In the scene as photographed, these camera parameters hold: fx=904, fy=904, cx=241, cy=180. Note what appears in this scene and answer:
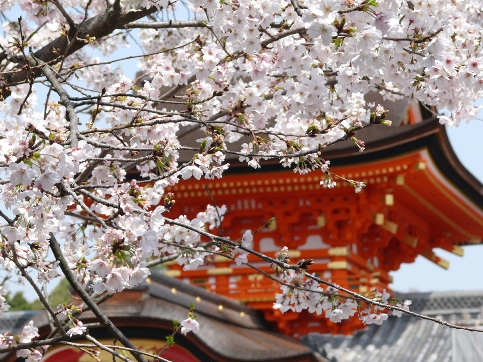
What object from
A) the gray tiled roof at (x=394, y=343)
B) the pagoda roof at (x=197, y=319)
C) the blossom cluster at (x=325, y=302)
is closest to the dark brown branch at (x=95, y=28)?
the blossom cluster at (x=325, y=302)

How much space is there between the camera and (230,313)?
1065 cm

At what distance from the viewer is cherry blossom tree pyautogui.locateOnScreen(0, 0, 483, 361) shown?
334cm

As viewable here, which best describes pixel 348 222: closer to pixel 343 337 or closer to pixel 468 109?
pixel 343 337

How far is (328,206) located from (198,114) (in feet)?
21.7

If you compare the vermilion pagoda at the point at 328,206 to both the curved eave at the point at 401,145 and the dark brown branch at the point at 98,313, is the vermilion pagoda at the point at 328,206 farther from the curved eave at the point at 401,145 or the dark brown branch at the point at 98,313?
the dark brown branch at the point at 98,313

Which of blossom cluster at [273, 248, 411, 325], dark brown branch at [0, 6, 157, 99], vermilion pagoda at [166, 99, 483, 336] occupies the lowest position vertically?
blossom cluster at [273, 248, 411, 325]

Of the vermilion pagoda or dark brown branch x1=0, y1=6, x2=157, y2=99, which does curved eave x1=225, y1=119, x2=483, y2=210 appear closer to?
the vermilion pagoda

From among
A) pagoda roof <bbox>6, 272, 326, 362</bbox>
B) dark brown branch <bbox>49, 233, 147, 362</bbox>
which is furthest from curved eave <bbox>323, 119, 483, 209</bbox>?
dark brown branch <bbox>49, 233, 147, 362</bbox>

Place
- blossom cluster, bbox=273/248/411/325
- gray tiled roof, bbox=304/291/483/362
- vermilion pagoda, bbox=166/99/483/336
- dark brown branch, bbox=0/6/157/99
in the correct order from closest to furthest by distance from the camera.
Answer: dark brown branch, bbox=0/6/157/99 → blossom cluster, bbox=273/248/411/325 → vermilion pagoda, bbox=166/99/483/336 → gray tiled roof, bbox=304/291/483/362

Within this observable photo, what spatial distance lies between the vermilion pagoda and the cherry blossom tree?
478 centimetres

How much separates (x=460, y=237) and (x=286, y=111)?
11261 millimetres

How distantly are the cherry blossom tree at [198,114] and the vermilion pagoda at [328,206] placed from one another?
15.7 feet

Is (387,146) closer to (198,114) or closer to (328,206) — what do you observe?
(328,206)

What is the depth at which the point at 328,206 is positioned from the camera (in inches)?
440
